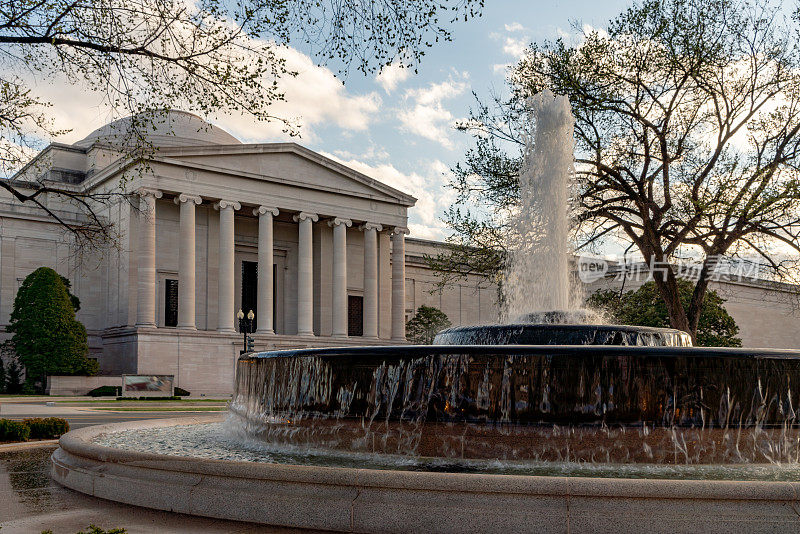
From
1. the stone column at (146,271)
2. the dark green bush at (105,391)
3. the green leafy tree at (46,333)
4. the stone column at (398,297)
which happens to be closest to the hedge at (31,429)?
the dark green bush at (105,391)

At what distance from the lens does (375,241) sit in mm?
62875

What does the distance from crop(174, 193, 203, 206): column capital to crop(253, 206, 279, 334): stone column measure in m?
5.12

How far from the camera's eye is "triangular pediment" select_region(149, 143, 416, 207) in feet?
176

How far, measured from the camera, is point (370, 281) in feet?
204

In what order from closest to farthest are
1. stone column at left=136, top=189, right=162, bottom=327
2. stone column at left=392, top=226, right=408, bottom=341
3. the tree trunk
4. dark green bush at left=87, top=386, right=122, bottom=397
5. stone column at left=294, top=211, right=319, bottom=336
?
the tree trunk, dark green bush at left=87, top=386, right=122, bottom=397, stone column at left=136, top=189, right=162, bottom=327, stone column at left=294, top=211, right=319, bottom=336, stone column at left=392, top=226, right=408, bottom=341

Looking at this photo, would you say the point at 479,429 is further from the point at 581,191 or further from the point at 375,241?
the point at 375,241

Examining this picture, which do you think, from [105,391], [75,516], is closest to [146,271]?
[105,391]

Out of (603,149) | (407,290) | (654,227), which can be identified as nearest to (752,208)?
(654,227)

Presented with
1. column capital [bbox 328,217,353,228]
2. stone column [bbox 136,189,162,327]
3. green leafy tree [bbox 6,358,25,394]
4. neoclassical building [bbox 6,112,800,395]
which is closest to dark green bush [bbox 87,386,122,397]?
neoclassical building [bbox 6,112,800,395]

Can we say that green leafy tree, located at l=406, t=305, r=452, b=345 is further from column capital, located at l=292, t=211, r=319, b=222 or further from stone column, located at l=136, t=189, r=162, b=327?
stone column, located at l=136, t=189, r=162, b=327

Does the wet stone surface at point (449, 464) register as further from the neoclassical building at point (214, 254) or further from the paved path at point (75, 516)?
the neoclassical building at point (214, 254)

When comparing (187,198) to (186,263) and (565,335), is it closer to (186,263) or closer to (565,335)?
(186,263)

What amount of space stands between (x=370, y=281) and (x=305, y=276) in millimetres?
6154

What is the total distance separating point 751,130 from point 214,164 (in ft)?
126
